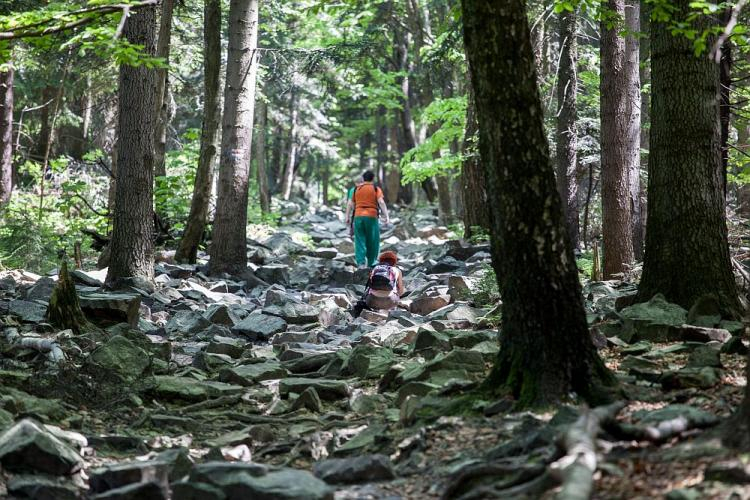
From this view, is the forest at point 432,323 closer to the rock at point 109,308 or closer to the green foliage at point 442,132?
the rock at point 109,308

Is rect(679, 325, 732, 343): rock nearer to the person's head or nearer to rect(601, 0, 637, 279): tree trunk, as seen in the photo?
rect(601, 0, 637, 279): tree trunk

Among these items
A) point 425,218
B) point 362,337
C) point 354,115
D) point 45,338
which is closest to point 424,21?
point 425,218

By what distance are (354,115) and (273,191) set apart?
734 cm

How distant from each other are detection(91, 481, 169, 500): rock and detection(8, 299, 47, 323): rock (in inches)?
202

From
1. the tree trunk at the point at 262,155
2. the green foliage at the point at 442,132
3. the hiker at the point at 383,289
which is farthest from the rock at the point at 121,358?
the tree trunk at the point at 262,155

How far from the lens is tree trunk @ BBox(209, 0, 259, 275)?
15344 millimetres

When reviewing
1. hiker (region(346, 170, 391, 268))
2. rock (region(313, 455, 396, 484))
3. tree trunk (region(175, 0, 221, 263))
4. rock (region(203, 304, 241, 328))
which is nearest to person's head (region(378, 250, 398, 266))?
rock (region(203, 304, 241, 328))

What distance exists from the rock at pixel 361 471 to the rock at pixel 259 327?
231 inches

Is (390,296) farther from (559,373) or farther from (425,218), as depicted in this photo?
(425,218)

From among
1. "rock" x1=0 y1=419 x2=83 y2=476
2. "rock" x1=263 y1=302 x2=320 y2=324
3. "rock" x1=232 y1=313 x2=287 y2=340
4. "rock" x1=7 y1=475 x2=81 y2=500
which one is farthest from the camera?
"rock" x1=263 y1=302 x2=320 y2=324

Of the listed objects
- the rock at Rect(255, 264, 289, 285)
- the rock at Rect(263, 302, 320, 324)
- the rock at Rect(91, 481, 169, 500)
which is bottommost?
the rock at Rect(91, 481, 169, 500)

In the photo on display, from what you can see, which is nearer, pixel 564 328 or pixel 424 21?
pixel 564 328

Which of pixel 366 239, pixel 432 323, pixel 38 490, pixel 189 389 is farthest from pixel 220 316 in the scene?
pixel 38 490

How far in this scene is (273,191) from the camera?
172 ft
